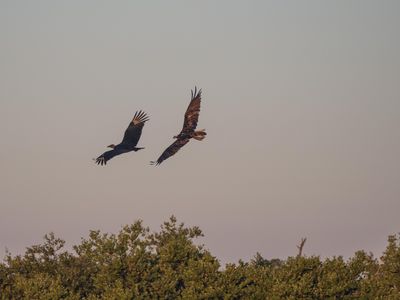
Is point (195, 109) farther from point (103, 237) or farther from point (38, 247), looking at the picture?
point (38, 247)

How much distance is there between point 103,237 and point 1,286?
805 centimetres

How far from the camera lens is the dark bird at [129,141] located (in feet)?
207

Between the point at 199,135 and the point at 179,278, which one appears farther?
the point at 179,278

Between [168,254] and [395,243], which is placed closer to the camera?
[168,254]

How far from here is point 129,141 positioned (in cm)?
6394

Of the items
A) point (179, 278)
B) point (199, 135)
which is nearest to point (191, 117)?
point (199, 135)

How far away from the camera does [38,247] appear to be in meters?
90.9

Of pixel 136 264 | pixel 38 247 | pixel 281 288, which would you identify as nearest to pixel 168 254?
pixel 136 264

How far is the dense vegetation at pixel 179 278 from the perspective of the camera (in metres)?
77.1

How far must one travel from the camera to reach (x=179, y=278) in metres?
78.5

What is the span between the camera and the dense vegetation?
77.1 metres

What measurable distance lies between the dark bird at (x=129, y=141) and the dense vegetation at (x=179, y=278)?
13906 mm

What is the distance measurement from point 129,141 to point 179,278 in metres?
17.2

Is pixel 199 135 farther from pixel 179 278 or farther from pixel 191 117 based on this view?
pixel 179 278
